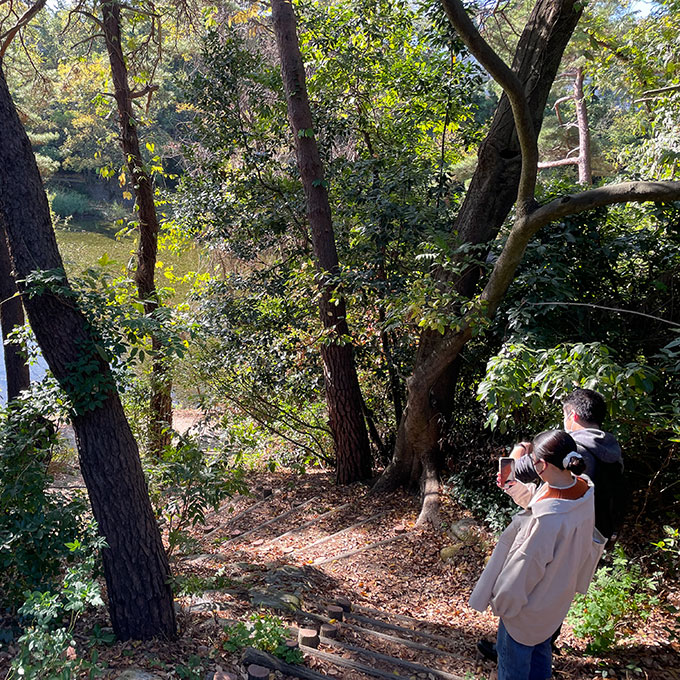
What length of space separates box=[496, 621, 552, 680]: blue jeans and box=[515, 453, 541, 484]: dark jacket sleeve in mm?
717

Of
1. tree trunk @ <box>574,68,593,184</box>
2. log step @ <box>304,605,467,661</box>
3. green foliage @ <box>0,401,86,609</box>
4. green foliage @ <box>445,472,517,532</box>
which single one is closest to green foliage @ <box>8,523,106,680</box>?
green foliage @ <box>0,401,86,609</box>

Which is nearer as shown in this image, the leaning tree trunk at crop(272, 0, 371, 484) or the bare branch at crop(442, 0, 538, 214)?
the bare branch at crop(442, 0, 538, 214)

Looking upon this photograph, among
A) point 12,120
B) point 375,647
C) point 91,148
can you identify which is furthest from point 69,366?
point 91,148

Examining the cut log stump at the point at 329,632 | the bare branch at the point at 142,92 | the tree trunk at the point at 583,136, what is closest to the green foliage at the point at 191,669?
the cut log stump at the point at 329,632

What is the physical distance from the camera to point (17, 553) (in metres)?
3.36

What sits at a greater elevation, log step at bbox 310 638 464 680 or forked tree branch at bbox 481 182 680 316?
forked tree branch at bbox 481 182 680 316

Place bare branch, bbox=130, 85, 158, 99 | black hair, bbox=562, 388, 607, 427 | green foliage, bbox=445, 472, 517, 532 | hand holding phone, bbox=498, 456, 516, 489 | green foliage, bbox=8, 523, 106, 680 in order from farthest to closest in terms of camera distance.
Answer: bare branch, bbox=130, 85, 158, 99 → green foliage, bbox=445, 472, 517, 532 → black hair, bbox=562, 388, 607, 427 → hand holding phone, bbox=498, 456, 516, 489 → green foliage, bbox=8, 523, 106, 680

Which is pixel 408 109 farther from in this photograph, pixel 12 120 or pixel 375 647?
pixel 375 647

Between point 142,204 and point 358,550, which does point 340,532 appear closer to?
point 358,550

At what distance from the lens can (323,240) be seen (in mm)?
7188

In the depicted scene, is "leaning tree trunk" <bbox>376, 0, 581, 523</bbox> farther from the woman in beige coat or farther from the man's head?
the woman in beige coat

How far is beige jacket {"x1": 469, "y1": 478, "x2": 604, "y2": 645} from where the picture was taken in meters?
2.39

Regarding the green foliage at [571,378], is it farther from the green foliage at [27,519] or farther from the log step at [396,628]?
the green foliage at [27,519]


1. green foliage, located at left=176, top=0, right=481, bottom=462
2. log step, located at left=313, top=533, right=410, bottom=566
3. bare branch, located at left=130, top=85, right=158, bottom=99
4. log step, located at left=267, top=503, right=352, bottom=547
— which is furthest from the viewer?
bare branch, located at left=130, top=85, right=158, bottom=99
